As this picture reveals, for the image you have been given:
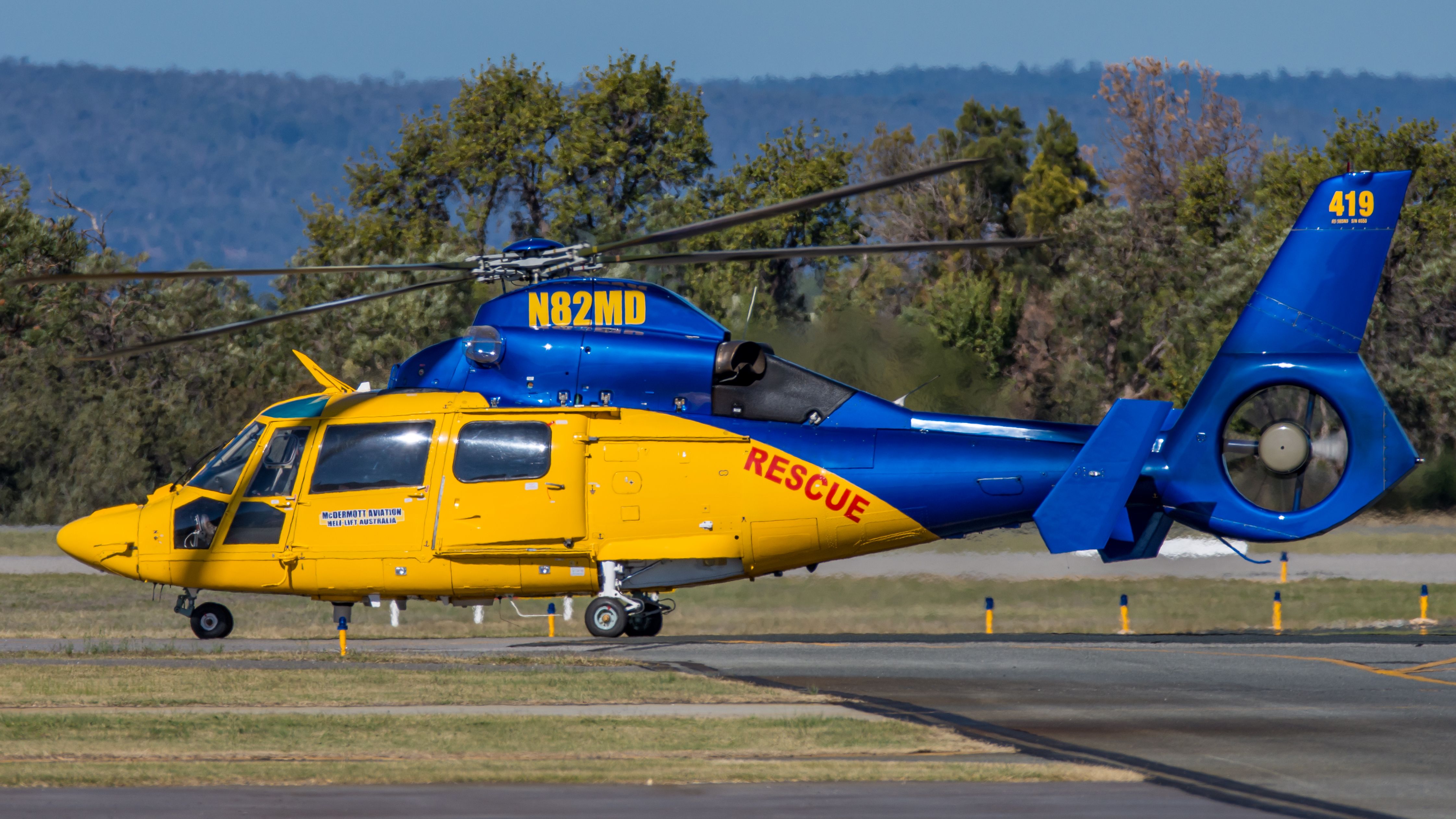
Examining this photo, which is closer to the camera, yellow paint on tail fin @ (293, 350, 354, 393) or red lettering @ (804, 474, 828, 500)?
red lettering @ (804, 474, 828, 500)

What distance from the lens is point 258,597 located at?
3148cm

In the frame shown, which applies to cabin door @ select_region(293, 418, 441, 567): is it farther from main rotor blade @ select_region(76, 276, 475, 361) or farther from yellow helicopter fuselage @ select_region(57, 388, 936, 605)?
main rotor blade @ select_region(76, 276, 475, 361)

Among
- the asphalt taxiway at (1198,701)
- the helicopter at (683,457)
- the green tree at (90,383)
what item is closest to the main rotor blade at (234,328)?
the helicopter at (683,457)

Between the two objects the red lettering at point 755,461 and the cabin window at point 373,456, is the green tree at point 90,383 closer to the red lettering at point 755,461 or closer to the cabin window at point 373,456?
the cabin window at point 373,456

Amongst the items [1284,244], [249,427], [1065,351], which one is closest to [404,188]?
[1065,351]

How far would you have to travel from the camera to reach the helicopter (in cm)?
1989

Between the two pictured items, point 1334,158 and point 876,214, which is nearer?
point 1334,158

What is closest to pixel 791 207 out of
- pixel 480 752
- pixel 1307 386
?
pixel 480 752

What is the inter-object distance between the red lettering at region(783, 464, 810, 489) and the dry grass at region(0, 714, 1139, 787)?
5.91 meters

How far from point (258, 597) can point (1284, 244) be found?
20.6 metres

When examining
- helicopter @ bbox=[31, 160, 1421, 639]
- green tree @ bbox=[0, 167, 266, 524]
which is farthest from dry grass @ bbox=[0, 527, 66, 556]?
helicopter @ bbox=[31, 160, 1421, 639]

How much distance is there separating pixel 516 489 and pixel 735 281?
32.2 metres

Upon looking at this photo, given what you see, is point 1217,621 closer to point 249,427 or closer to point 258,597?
point 249,427

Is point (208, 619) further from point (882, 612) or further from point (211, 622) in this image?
point (882, 612)
